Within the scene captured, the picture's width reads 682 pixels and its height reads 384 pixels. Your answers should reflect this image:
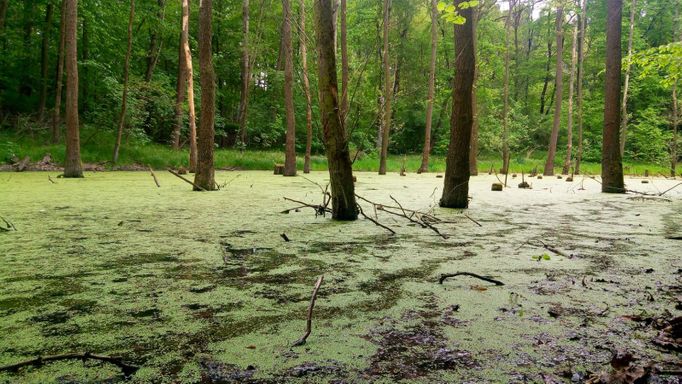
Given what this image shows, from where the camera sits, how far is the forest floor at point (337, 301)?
3.30ft

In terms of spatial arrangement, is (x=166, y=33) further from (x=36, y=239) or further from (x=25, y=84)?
(x=36, y=239)

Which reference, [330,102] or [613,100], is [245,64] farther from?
[330,102]

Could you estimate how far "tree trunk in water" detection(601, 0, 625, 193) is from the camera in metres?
6.48

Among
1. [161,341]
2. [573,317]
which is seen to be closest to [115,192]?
[161,341]

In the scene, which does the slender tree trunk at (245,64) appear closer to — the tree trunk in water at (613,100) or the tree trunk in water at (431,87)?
the tree trunk in water at (431,87)

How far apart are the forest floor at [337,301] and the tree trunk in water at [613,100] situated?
156 inches

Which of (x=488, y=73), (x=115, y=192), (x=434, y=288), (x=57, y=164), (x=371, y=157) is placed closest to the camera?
(x=434, y=288)

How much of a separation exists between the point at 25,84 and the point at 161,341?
15788 millimetres

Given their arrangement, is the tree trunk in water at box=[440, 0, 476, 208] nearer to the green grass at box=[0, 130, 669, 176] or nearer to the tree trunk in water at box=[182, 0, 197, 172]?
the tree trunk in water at box=[182, 0, 197, 172]

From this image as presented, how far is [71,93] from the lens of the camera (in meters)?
7.50

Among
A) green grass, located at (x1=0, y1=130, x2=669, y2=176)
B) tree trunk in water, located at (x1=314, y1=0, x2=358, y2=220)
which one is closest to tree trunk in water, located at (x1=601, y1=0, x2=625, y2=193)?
tree trunk in water, located at (x1=314, y1=0, x2=358, y2=220)

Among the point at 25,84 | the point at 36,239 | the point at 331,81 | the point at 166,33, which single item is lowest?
the point at 36,239

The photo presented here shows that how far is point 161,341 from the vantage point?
44.6 inches

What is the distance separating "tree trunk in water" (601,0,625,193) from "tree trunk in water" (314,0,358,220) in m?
5.16
